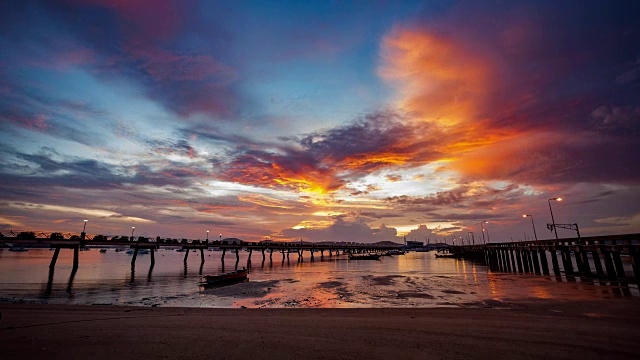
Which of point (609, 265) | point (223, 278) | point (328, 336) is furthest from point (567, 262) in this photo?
point (223, 278)

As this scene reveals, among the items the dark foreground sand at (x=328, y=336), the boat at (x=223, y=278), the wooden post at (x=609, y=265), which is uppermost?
the wooden post at (x=609, y=265)

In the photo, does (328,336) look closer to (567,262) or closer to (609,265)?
(609,265)

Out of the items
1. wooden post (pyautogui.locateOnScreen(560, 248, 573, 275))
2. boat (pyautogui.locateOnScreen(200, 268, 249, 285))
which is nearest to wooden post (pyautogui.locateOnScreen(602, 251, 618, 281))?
wooden post (pyautogui.locateOnScreen(560, 248, 573, 275))

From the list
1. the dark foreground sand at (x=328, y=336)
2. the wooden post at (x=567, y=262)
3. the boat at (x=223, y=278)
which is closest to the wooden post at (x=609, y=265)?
the wooden post at (x=567, y=262)

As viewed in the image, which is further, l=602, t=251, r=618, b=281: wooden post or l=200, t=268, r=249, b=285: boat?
l=200, t=268, r=249, b=285: boat

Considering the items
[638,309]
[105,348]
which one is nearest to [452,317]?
[638,309]

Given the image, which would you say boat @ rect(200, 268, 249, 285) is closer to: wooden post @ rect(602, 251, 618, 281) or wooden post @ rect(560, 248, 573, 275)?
wooden post @ rect(602, 251, 618, 281)

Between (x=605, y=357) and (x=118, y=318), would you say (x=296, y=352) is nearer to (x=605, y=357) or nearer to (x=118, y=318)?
(x=605, y=357)

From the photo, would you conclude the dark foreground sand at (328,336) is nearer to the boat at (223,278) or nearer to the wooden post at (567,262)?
the boat at (223,278)

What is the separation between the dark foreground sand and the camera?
916 centimetres

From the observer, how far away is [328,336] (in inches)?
439

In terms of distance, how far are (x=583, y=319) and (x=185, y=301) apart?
29.2 m

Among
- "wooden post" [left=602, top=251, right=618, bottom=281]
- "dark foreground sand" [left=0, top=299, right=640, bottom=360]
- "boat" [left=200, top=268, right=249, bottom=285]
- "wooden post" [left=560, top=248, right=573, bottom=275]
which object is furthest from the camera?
"wooden post" [left=560, top=248, right=573, bottom=275]

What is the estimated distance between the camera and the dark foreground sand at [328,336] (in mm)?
9164
